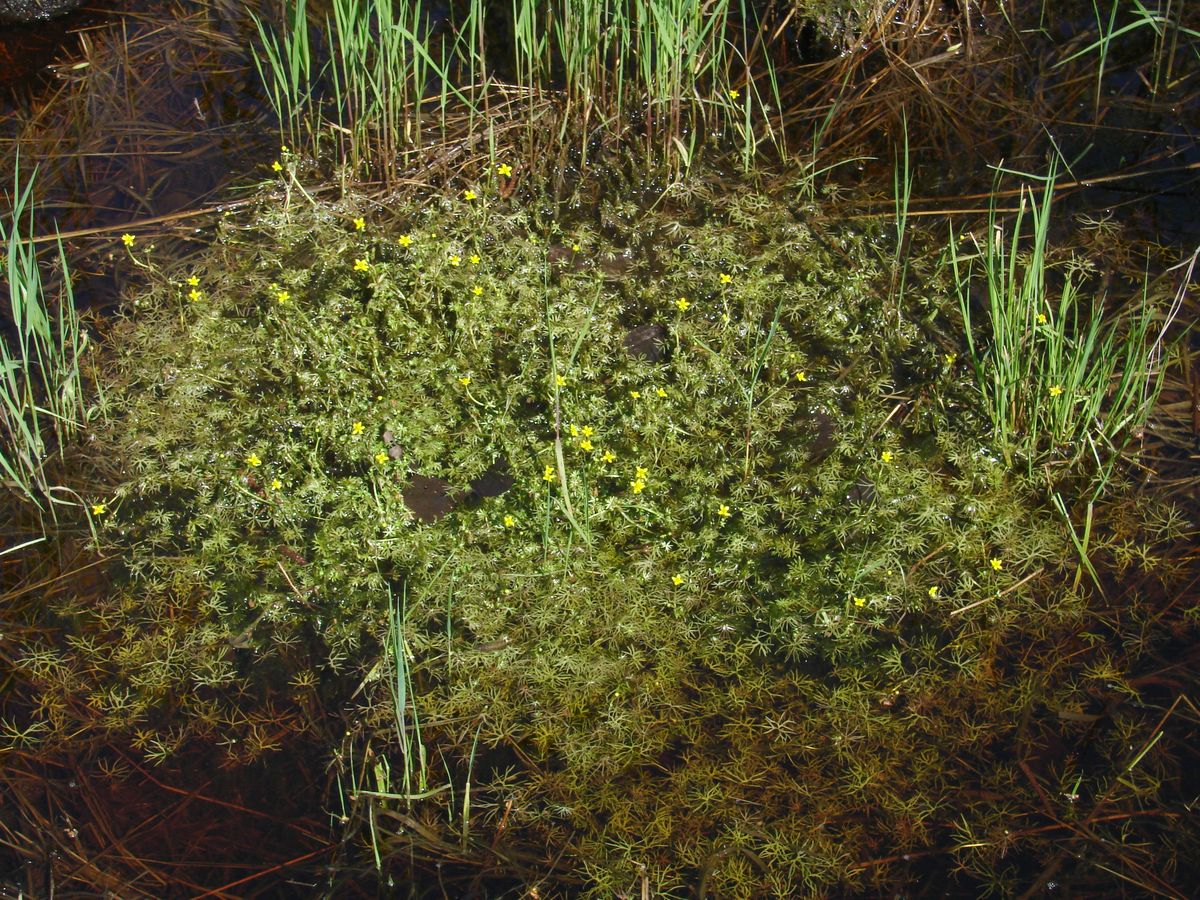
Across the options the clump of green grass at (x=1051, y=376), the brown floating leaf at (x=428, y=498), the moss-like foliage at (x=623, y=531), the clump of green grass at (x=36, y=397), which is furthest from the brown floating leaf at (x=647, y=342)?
the clump of green grass at (x=36, y=397)

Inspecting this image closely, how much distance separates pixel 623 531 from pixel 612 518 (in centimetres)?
6

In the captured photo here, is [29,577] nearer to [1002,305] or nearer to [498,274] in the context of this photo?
[498,274]

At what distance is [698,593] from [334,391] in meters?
1.65

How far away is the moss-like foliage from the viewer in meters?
3.21

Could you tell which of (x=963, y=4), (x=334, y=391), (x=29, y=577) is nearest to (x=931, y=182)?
(x=963, y=4)

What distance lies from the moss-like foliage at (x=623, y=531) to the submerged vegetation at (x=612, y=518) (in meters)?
0.02

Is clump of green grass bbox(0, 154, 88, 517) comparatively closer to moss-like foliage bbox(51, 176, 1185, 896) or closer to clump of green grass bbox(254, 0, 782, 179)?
moss-like foliage bbox(51, 176, 1185, 896)

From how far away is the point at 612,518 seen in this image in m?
3.76

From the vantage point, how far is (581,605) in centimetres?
359

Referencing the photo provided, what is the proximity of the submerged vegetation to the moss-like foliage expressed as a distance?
2 cm

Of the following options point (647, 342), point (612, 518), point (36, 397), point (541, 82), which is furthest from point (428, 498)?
point (541, 82)

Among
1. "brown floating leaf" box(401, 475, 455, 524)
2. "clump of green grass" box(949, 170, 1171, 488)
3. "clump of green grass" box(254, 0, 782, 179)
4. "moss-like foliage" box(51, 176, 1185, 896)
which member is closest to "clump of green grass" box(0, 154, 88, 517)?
"moss-like foliage" box(51, 176, 1185, 896)

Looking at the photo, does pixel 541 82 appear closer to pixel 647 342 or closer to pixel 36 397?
pixel 647 342

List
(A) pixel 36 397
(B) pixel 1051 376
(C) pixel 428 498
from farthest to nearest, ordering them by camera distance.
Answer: (A) pixel 36 397, (C) pixel 428 498, (B) pixel 1051 376
